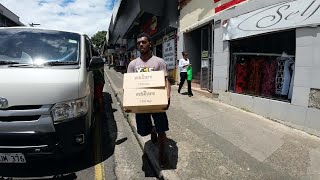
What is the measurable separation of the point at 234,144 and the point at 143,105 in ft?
7.44

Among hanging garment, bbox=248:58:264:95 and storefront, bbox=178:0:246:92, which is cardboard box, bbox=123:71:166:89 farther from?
storefront, bbox=178:0:246:92

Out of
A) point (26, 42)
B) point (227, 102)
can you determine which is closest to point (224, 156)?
point (26, 42)

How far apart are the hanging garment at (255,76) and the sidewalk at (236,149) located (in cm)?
95

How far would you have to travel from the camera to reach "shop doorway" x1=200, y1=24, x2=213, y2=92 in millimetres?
11352

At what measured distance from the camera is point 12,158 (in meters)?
4.04

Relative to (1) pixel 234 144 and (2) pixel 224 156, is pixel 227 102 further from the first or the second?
(2) pixel 224 156

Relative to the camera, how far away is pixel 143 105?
413 centimetres

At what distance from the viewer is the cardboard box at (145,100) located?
4.14 metres

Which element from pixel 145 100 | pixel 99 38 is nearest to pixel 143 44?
pixel 145 100

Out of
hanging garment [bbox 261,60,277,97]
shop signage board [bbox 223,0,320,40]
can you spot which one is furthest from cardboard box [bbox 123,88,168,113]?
hanging garment [bbox 261,60,277,97]

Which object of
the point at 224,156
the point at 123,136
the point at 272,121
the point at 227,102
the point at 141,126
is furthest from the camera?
the point at 227,102

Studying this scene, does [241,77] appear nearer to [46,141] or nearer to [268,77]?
[268,77]

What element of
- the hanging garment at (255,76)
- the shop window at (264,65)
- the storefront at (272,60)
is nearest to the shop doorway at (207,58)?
the storefront at (272,60)

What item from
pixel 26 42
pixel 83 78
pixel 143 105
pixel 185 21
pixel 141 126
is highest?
pixel 185 21
